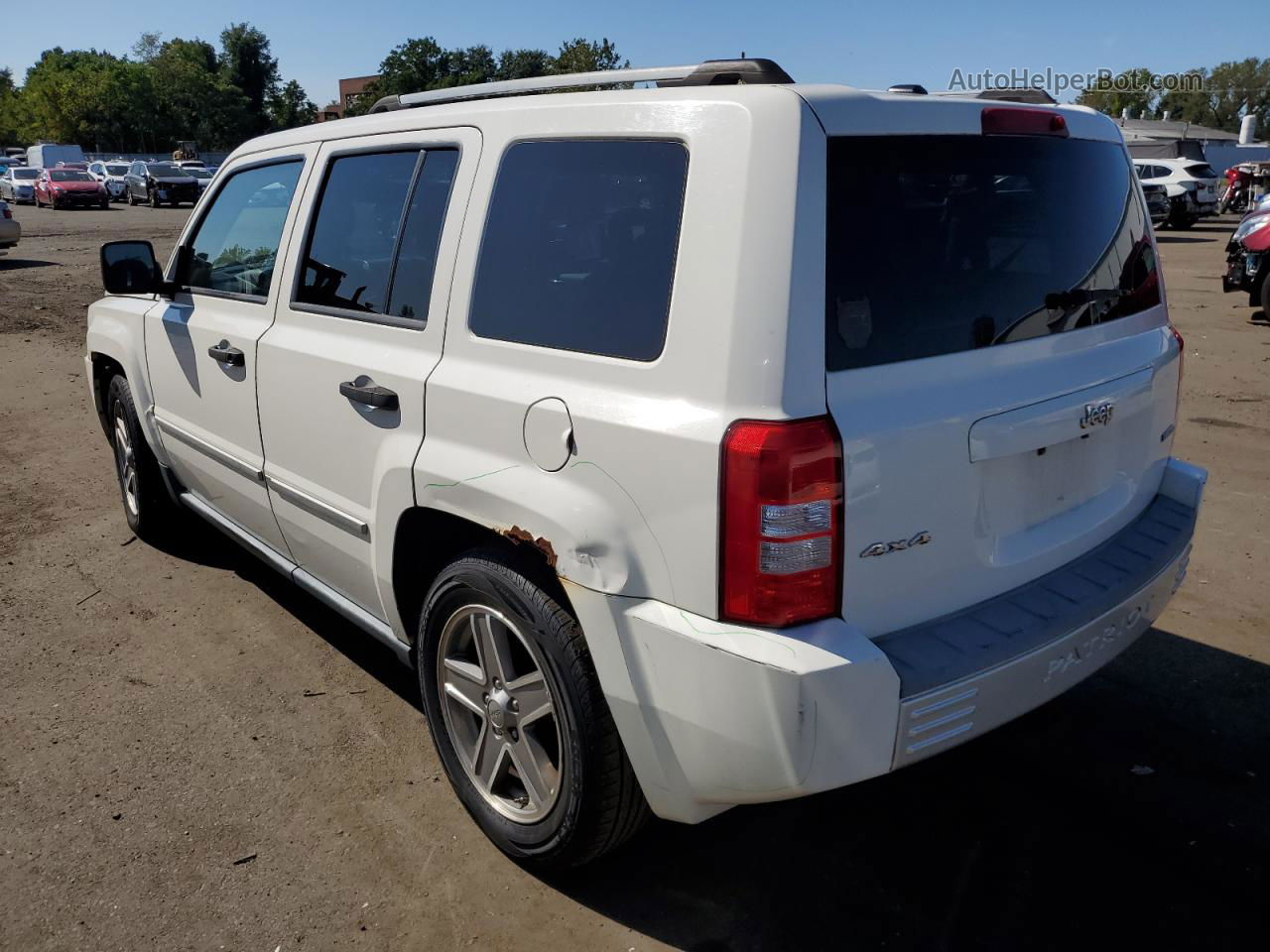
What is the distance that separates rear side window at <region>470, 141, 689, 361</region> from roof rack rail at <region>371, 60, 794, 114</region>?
0.29m

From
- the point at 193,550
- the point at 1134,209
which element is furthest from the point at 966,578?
the point at 193,550

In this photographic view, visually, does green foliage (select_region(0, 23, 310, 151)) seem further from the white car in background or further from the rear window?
the rear window

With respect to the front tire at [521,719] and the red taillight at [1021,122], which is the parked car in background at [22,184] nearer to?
the front tire at [521,719]

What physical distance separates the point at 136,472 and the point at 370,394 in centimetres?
277

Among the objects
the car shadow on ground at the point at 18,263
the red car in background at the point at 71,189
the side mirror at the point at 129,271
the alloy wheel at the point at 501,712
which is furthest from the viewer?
the red car in background at the point at 71,189

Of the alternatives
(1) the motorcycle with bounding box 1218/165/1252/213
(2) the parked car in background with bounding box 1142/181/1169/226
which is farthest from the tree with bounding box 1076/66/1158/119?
(2) the parked car in background with bounding box 1142/181/1169/226

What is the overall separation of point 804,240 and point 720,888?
5.66 ft

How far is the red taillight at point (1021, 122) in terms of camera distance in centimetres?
242

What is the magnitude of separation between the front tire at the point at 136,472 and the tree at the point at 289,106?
108634mm

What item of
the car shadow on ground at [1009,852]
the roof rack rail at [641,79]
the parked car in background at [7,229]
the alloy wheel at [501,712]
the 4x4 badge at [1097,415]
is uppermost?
the roof rack rail at [641,79]

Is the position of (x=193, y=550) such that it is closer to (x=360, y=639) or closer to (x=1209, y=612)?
(x=360, y=639)

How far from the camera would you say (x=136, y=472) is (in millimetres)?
5098

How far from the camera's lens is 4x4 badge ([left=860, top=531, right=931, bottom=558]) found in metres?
2.14

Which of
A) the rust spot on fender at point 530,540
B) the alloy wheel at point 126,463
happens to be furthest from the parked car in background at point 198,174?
the rust spot on fender at point 530,540
